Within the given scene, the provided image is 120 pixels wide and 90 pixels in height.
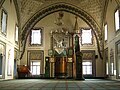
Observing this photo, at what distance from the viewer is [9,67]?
55.1 ft

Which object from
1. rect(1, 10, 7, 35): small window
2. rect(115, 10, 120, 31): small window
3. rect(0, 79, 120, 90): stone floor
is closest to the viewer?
rect(0, 79, 120, 90): stone floor

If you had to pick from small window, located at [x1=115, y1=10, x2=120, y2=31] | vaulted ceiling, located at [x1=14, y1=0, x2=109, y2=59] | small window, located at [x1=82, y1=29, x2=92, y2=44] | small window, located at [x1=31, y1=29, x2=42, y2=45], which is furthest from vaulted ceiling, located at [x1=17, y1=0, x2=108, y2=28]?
small window, located at [x1=115, y1=10, x2=120, y2=31]

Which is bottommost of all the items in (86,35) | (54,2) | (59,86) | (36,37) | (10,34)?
(59,86)

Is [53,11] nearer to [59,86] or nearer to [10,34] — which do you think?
[10,34]

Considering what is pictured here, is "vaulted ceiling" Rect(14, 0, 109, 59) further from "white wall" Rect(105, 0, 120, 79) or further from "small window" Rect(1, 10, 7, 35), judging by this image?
"small window" Rect(1, 10, 7, 35)

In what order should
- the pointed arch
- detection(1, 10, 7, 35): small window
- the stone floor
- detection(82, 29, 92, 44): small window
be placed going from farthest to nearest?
detection(82, 29, 92, 44): small window
the pointed arch
detection(1, 10, 7, 35): small window
the stone floor

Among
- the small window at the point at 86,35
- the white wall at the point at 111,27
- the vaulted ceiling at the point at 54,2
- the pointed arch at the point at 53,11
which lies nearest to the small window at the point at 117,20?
the white wall at the point at 111,27

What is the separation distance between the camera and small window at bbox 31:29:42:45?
2112cm

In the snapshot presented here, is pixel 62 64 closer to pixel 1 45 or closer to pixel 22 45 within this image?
pixel 22 45

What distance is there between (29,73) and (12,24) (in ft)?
14.8

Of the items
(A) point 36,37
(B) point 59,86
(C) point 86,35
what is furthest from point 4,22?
(B) point 59,86

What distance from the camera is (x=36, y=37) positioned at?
21250 millimetres

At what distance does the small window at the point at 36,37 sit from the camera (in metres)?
21.1

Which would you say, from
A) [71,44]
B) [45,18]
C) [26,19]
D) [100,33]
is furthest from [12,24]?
[100,33]
